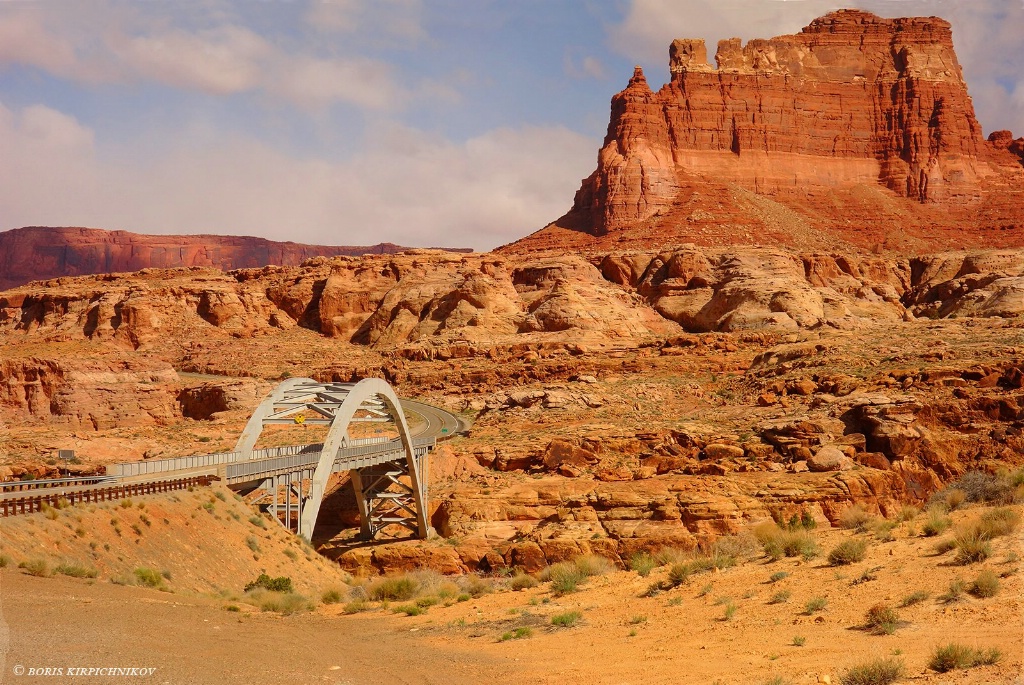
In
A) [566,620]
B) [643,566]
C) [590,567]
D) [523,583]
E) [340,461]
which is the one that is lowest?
[523,583]

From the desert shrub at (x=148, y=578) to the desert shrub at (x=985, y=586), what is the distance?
1612 centimetres

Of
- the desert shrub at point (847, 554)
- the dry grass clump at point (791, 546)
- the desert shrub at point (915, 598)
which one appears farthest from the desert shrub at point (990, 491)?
the desert shrub at point (915, 598)

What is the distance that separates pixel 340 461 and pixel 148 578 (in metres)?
17.7

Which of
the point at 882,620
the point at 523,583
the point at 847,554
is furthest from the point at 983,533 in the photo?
the point at 523,583

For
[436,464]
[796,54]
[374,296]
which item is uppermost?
[796,54]

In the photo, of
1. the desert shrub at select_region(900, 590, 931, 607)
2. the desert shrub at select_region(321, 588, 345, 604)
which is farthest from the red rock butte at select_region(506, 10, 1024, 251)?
the desert shrub at select_region(900, 590, 931, 607)

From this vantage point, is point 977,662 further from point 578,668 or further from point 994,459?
point 994,459

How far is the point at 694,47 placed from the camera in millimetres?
148500

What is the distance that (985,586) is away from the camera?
1509cm

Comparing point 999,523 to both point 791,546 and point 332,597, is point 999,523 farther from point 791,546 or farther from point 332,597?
point 332,597

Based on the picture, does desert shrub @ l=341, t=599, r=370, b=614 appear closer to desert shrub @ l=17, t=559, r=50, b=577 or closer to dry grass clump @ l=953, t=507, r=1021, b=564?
desert shrub @ l=17, t=559, r=50, b=577

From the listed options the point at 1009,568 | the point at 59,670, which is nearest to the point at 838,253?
the point at 1009,568

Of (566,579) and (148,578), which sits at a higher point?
(148,578)

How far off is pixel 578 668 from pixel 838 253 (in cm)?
10709
